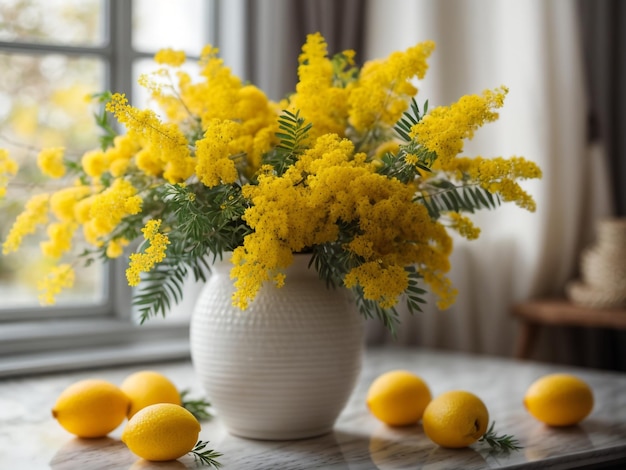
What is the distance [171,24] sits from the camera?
201 centimetres

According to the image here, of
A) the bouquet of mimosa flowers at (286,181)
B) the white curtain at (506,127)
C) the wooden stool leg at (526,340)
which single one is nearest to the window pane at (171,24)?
the white curtain at (506,127)

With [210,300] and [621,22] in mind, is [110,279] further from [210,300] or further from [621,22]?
[621,22]

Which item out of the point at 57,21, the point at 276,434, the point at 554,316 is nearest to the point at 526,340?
the point at 554,316

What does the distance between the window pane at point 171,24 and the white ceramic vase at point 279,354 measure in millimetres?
1135

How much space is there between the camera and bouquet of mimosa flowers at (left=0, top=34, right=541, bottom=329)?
0.86 metres

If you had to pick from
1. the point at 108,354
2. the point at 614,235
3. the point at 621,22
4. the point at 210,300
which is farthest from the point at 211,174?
the point at 621,22

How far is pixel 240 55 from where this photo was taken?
1882 mm

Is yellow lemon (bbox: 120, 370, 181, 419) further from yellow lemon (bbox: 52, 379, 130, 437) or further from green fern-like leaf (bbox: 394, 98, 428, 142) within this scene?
green fern-like leaf (bbox: 394, 98, 428, 142)

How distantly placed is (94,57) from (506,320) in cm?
123

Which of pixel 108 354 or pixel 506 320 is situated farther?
pixel 506 320

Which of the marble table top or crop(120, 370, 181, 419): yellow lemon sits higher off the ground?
crop(120, 370, 181, 419): yellow lemon

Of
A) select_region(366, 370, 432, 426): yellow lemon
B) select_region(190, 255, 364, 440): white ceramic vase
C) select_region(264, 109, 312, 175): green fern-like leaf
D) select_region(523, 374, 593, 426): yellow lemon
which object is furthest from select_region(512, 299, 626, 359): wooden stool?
select_region(264, 109, 312, 175): green fern-like leaf

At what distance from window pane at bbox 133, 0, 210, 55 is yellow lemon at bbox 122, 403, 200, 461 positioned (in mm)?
1278

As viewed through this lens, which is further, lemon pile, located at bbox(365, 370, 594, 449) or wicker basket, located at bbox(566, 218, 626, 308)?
wicker basket, located at bbox(566, 218, 626, 308)
